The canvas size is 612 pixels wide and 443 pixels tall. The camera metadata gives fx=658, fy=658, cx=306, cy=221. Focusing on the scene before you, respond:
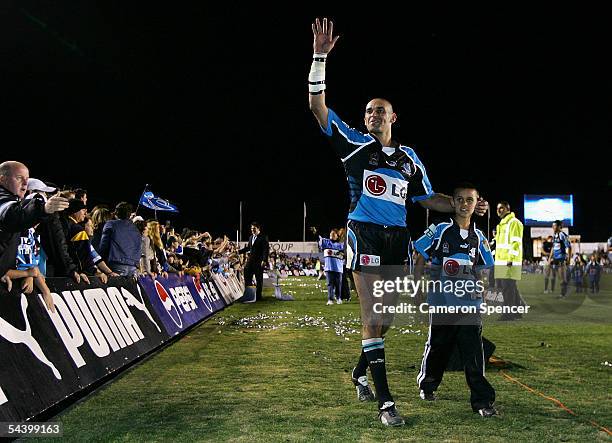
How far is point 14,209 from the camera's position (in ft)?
15.2

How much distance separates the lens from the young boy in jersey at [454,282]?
5.72m

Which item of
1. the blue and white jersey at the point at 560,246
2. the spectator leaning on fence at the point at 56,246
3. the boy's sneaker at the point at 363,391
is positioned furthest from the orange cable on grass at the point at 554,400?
the blue and white jersey at the point at 560,246

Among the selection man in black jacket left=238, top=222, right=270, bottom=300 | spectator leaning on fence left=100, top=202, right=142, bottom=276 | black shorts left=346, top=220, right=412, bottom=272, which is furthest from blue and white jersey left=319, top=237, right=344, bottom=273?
black shorts left=346, top=220, right=412, bottom=272

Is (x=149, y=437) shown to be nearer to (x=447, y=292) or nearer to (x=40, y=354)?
(x=40, y=354)

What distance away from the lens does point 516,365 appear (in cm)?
783

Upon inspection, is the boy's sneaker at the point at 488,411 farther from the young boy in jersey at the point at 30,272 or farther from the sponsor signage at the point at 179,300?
the sponsor signage at the point at 179,300

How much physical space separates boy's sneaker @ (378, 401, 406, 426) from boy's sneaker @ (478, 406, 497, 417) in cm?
69

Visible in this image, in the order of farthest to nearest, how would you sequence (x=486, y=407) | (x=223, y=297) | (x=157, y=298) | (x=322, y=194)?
(x=322, y=194)
(x=223, y=297)
(x=157, y=298)
(x=486, y=407)

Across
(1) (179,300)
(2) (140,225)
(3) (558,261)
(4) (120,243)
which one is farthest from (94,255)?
(3) (558,261)

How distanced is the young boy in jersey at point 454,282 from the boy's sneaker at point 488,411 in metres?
0.57

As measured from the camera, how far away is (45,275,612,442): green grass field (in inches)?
185

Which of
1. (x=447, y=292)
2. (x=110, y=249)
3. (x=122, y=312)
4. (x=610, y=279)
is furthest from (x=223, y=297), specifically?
(x=610, y=279)

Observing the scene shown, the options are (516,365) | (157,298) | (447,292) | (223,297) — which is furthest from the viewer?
(223,297)

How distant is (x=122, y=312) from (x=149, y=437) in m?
3.69
